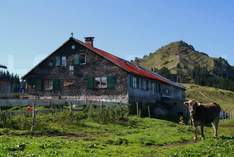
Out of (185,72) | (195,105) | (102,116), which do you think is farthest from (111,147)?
(185,72)

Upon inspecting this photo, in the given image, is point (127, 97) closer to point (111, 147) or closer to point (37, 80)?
point (37, 80)

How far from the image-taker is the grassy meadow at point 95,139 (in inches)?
776

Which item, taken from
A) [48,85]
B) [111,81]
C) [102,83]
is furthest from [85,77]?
[48,85]

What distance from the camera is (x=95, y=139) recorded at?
2611 cm

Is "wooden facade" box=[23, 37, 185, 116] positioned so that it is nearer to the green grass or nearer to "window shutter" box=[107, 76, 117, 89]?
"window shutter" box=[107, 76, 117, 89]

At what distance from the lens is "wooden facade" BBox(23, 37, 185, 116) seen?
5775 cm

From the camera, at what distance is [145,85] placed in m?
63.8

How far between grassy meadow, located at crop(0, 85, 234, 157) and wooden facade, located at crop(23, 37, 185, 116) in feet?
48.8

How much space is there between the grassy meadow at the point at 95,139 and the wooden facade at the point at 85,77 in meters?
14.9

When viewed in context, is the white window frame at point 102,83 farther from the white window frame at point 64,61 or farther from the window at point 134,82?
the white window frame at point 64,61

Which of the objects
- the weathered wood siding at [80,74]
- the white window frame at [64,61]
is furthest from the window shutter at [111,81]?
the white window frame at [64,61]

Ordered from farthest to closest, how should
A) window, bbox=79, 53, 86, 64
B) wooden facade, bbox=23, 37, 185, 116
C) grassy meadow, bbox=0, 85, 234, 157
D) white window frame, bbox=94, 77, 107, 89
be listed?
window, bbox=79, 53, 86, 64
white window frame, bbox=94, 77, 107, 89
wooden facade, bbox=23, 37, 185, 116
grassy meadow, bbox=0, 85, 234, 157

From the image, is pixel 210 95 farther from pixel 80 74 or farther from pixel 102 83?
pixel 102 83

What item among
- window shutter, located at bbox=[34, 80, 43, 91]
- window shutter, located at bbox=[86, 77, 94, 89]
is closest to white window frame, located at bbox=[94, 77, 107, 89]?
window shutter, located at bbox=[86, 77, 94, 89]
